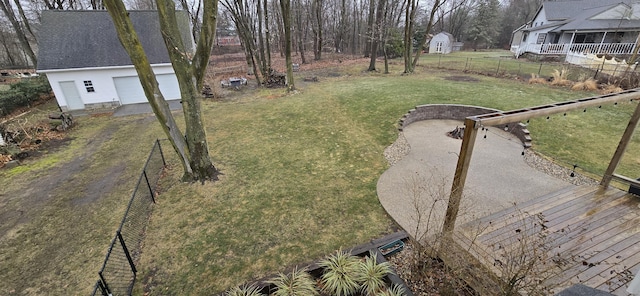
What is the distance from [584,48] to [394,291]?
34281 millimetres

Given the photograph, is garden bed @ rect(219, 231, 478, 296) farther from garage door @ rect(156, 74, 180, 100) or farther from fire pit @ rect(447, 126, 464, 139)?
garage door @ rect(156, 74, 180, 100)

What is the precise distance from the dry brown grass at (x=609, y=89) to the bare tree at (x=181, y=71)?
743 inches

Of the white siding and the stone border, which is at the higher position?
the white siding

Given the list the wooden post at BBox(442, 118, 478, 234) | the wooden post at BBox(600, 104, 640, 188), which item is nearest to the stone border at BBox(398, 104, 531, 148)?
the wooden post at BBox(600, 104, 640, 188)

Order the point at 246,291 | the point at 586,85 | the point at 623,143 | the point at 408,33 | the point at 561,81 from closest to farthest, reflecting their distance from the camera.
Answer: the point at 246,291 → the point at 623,143 → the point at 586,85 → the point at 561,81 → the point at 408,33

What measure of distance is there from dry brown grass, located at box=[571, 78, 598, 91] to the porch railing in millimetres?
14029

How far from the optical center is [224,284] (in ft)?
14.6

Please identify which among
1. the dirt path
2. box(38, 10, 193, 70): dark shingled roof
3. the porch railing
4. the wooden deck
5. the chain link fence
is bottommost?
the dirt path

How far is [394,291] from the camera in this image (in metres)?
3.77

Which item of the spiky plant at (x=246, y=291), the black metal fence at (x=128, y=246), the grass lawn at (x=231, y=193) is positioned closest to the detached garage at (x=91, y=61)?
the grass lawn at (x=231, y=193)

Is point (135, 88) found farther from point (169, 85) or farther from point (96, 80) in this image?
point (169, 85)

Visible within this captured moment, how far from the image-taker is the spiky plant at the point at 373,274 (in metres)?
3.84

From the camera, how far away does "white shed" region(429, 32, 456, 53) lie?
39.0 meters

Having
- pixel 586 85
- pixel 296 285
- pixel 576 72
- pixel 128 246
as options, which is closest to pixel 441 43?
pixel 576 72
